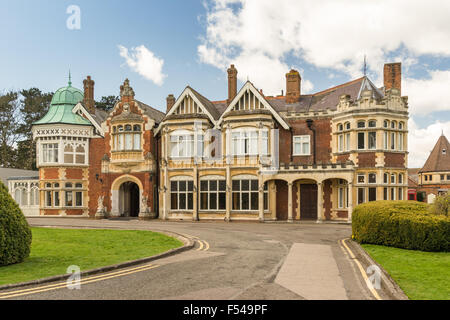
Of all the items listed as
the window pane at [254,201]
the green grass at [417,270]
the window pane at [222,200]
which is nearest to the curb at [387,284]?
the green grass at [417,270]

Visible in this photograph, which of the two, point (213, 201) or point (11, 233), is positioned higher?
point (11, 233)

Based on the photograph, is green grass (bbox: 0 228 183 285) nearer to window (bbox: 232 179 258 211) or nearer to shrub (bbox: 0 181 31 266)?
shrub (bbox: 0 181 31 266)

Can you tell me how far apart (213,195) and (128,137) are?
8.98 metres

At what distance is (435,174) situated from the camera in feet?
194

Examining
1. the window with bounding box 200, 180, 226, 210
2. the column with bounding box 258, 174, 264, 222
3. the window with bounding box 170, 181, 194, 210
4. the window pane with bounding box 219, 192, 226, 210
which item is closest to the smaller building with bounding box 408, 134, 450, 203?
the column with bounding box 258, 174, 264, 222

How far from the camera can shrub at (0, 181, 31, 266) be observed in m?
10.5

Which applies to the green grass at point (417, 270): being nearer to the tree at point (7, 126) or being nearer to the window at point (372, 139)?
the window at point (372, 139)

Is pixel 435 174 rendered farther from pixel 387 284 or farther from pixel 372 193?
pixel 387 284

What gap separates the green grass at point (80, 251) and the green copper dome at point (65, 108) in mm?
18361

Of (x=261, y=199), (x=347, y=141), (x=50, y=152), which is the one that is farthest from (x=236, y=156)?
(x=50, y=152)

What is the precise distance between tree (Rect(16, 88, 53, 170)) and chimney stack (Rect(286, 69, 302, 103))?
38837 mm

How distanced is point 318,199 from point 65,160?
22.1 m

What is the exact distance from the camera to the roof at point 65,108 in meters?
34.8
